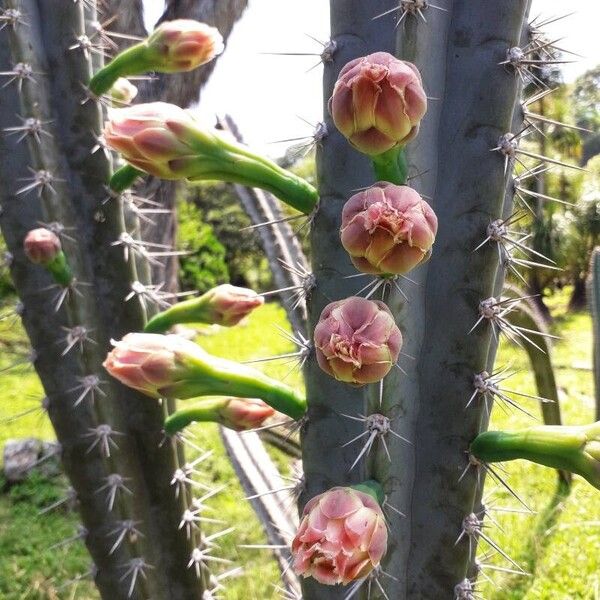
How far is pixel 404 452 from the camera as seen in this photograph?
704 millimetres

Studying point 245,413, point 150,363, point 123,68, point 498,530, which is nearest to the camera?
point 150,363

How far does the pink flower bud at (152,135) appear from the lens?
2.05ft

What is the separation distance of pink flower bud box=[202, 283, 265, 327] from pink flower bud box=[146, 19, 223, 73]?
1.10 ft

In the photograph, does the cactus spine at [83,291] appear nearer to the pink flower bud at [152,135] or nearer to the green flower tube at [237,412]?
the green flower tube at [237,412]

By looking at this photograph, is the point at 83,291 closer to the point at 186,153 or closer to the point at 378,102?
the point at 186,153

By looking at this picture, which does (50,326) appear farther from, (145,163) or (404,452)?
(404,452)

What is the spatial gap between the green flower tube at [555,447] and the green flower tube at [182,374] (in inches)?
9.2

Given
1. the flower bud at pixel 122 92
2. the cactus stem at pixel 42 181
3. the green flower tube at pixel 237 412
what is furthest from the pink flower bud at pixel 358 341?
the flower bud at pixel 122 92

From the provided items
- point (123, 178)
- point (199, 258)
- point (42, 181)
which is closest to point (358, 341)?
point (123, 178)

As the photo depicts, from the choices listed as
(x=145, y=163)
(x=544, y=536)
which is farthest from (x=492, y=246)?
(x=544, y=536)

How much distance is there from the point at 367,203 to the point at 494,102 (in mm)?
273

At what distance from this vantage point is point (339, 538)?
0.48 meters

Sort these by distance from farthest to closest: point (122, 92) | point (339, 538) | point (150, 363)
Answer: point (122, 92), point (150, 363), point (339, 538)

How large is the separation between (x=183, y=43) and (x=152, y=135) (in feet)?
1.17
